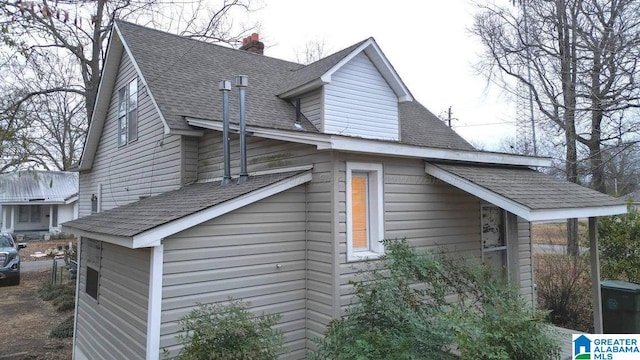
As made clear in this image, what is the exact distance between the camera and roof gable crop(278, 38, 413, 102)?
344 inches

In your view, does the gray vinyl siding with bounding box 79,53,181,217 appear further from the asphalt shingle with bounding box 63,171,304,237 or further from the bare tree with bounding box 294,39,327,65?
the bare tree with bounding box 294,39,327,65

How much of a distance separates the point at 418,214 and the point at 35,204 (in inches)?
1342

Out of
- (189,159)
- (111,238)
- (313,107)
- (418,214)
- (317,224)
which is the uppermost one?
(313,107)

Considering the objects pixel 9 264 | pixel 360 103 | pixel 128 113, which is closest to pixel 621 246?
pixel 360 103

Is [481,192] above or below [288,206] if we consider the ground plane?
above

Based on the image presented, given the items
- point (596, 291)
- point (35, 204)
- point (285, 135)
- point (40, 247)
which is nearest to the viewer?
→ point (285, 135)

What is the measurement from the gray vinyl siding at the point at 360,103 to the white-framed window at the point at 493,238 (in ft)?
10.2

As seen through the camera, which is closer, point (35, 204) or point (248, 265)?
point (248, 265)

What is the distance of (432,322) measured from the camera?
15.6 feet

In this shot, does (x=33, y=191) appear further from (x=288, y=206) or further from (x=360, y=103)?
(x=288, y=206)

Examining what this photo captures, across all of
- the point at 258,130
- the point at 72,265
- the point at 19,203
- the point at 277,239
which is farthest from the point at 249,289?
the point at 19,203

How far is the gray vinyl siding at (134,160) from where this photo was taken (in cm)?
902

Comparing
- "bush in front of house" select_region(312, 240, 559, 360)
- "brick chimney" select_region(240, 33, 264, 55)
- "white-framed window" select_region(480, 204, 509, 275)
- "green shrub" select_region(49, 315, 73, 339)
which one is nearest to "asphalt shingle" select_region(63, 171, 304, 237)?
"bush in front of house" select_region(312, 240, 559, 360)

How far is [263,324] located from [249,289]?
1.09 meters
